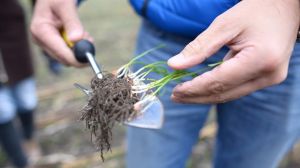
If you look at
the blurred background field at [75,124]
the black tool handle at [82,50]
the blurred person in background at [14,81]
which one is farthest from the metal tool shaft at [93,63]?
the blurred background field at [75,124]

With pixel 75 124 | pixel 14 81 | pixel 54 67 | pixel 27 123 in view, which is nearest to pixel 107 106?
pixel 14 81

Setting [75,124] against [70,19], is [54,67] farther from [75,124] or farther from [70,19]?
[70,19]

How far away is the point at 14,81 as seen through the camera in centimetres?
222

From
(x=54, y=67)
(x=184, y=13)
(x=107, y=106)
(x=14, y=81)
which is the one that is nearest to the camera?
(x=107, y=106)

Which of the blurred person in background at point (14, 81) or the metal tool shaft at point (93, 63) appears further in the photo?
the blurred person in background at point (14, 81)

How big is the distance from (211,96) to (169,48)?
357 mm

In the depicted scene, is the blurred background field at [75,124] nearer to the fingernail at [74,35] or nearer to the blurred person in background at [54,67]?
the blurred person in background at [54,67]

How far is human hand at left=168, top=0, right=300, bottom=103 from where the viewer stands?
2.78 feet

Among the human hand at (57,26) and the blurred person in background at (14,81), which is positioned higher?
the human hand at (57,26)

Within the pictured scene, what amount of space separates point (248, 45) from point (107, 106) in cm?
35

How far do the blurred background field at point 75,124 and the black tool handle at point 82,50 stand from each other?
1119mm

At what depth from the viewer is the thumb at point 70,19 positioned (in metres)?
1.23

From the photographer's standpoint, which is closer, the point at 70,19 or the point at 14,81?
the point at 70,19

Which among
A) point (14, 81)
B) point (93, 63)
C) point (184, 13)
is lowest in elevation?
point (14, 81)
